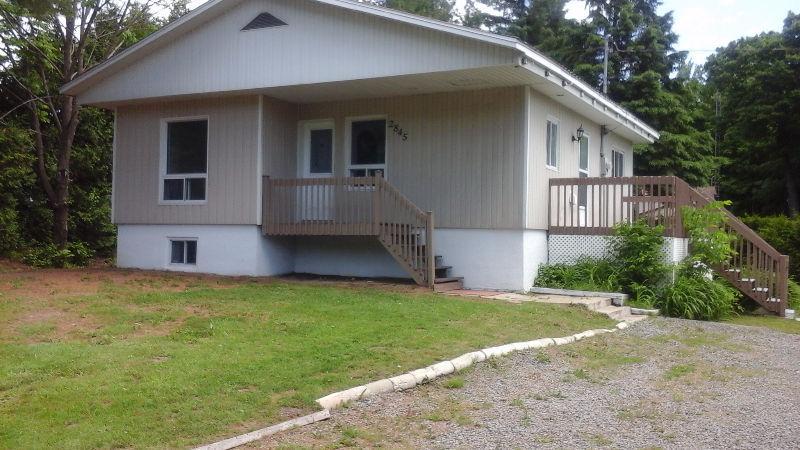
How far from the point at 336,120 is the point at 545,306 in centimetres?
603

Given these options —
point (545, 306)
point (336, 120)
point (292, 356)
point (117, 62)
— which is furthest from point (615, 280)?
point (117, 62)

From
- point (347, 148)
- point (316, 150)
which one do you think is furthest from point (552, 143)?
point (316, 150)

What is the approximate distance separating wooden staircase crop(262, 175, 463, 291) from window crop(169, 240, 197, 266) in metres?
1.95

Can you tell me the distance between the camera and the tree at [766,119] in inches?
1132

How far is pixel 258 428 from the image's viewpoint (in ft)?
17.5

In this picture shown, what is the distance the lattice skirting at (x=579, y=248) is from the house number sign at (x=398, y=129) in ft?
10.9

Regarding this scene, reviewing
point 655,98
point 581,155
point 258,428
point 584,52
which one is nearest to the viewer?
point 258,428

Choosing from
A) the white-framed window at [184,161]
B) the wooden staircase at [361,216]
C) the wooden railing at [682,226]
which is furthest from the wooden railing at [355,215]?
the wooden railing at [682,226]

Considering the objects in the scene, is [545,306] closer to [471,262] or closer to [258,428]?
[471,262]

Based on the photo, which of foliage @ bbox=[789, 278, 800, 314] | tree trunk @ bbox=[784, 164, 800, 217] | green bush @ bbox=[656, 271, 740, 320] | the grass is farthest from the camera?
tree trunk @ bbox=[784, 164, 800, 217]

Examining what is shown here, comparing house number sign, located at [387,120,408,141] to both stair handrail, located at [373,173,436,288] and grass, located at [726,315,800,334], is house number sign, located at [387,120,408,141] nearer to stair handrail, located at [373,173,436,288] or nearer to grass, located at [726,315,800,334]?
stair handrail, located at [373,173,436,288]

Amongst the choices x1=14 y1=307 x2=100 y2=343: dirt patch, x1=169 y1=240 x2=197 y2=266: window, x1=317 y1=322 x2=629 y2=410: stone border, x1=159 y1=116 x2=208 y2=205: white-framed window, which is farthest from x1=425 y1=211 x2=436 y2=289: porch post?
x1=14 y1=307 x2=100 y2=343: dirt patch

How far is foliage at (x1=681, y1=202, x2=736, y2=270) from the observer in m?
Result: 12.2

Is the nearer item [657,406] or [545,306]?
[657,406]
